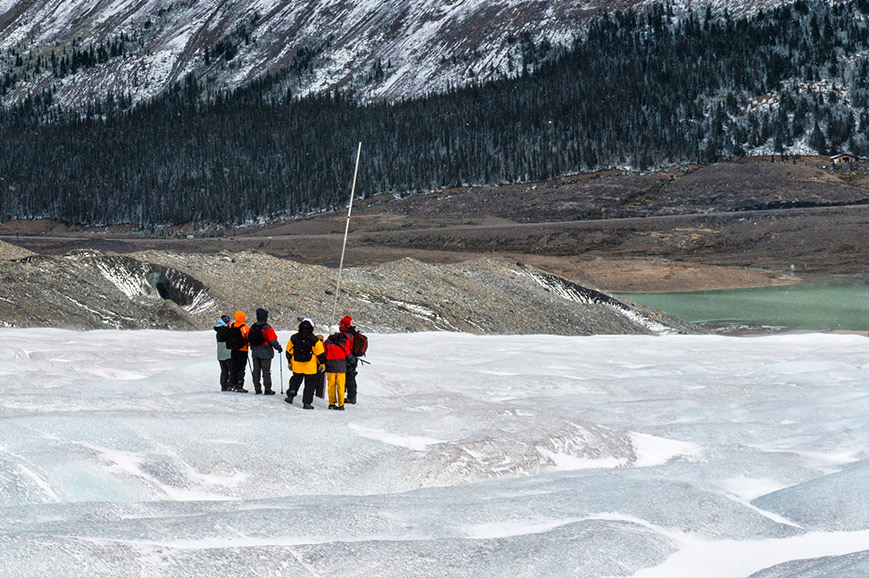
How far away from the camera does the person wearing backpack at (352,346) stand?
50.6 feet

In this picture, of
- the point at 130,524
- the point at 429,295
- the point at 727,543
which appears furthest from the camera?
the point at 429,295

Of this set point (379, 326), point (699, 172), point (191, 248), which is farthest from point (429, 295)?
point (699, 172)

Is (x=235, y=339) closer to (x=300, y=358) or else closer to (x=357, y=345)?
(x=300, y=358)

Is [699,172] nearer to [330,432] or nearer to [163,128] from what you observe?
[163,128]

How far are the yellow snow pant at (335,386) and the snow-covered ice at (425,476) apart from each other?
19.5 inches

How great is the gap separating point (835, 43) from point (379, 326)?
13180cm

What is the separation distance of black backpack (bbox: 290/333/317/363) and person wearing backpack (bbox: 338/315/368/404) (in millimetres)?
656

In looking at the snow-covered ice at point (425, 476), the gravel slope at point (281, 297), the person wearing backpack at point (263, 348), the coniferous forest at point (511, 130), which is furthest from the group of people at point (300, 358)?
the coniferous forest at point (511, 130)

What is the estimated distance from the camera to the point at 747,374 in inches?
916

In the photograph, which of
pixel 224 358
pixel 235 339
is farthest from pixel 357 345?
pixel 224 358

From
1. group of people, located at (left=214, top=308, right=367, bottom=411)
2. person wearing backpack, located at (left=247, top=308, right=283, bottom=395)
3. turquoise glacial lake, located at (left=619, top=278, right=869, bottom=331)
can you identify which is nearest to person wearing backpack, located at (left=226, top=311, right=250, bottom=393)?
group of people, located at (left=214, top=308, right=367, bottom=411)

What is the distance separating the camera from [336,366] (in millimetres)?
15031

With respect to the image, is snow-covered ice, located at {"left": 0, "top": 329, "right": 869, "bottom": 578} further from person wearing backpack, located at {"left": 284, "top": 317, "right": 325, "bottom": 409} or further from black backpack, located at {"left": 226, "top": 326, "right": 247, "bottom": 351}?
black backpack, located at {"left": 226, "top": 326, "right": 247, "bottom": 351}

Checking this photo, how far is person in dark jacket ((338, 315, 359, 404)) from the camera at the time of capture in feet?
50.6
